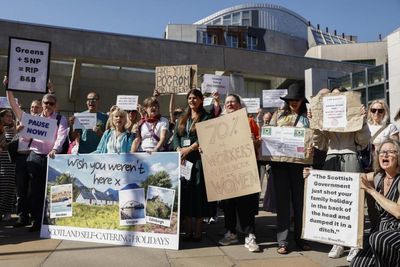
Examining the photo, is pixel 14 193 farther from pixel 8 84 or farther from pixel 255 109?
pixel 255 109

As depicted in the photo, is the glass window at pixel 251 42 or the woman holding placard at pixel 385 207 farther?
the glass window at pixel 251 42

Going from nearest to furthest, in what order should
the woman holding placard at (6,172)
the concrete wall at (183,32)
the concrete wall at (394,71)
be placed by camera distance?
the woman holding placard at (6,172), the concrete wall at (394,71), the concrete wall at (183,32)

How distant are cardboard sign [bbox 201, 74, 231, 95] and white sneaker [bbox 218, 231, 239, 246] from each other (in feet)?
15.0

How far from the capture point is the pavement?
177 inches

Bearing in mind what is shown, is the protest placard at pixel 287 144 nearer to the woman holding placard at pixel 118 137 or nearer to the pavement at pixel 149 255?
the pavement at pixel 149 255

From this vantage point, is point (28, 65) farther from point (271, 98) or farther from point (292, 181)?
point (271, 98)

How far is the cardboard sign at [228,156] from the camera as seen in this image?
4949mm

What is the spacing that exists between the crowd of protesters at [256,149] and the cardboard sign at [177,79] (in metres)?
1.96

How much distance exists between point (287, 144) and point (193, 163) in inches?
48.3

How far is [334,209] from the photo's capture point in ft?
13.7

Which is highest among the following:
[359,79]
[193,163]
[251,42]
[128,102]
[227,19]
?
[227,19]

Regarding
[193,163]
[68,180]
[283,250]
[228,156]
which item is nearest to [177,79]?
[193,163]

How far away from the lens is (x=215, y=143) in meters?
5.15

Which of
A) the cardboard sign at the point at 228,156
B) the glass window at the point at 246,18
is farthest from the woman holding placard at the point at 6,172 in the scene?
the glass window at the point at 246,18
